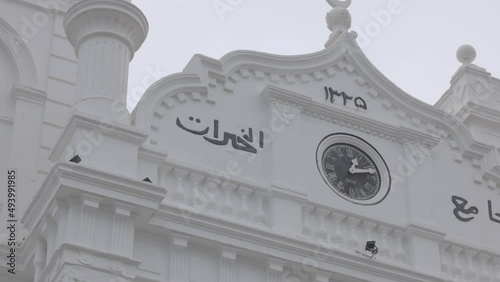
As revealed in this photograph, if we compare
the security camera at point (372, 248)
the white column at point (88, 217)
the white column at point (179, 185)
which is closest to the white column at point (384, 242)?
the security camera at point (372, 248)

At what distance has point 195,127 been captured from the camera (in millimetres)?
18562

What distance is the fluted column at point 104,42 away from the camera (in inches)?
700

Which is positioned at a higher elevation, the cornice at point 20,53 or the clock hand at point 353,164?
the cornice at point 20,53

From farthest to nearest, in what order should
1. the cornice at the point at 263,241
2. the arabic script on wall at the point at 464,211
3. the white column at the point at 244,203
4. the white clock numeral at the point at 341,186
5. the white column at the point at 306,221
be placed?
the arabic script on wall at the point at 464,211 → the white clock numeral at the point at 341,186 → the white column at the point at 306,221 → the white column at the point at 244,203 → the cornice at the point at 263,241

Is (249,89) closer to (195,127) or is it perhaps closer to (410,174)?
(195,127)

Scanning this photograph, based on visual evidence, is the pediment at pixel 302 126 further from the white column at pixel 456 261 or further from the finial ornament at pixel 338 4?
the finial ornament at pixel 338 4

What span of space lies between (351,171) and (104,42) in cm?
446

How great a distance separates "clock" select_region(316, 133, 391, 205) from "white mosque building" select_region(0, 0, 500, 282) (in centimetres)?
3

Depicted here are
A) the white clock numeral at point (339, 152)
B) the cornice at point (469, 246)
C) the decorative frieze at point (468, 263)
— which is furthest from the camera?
the white clock numeral at point (339, 152)

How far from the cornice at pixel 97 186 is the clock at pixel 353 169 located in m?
3.48

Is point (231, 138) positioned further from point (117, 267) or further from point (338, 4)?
point (338, 4)

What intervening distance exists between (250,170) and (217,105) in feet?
3.93

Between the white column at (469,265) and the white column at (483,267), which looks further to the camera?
the white column at (483,267)

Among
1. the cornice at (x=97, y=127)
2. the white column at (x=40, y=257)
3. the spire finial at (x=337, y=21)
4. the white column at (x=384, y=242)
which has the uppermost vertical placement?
the spire finial at (x=337, y=21)
